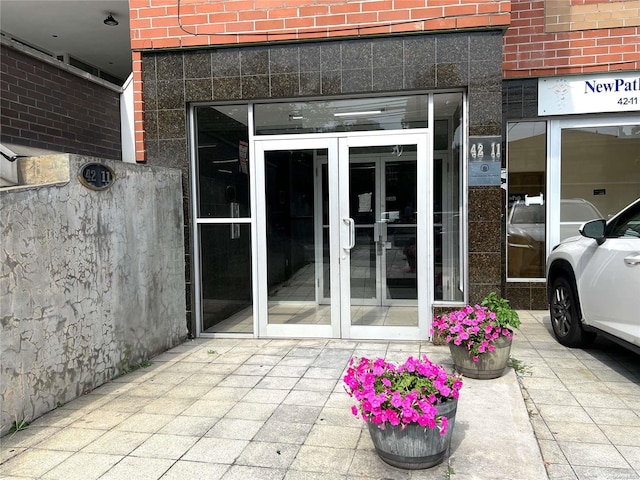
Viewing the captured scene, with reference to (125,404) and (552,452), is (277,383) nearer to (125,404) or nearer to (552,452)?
(125,404)

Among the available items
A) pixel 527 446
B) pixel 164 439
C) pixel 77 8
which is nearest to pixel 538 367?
pixel 527 446

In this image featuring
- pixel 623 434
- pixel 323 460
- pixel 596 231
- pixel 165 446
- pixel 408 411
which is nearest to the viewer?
pixel 408 411

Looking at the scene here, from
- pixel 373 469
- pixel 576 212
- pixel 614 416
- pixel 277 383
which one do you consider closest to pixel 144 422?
pixel 277 383

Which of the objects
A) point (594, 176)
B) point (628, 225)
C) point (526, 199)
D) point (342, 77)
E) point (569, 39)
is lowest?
point (628, 225)

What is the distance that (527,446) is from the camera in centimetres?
307

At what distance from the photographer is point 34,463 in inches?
117

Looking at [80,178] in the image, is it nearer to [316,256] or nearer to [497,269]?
[316,256]

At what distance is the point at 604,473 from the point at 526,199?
4.86m

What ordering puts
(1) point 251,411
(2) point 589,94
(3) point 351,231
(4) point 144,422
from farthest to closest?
(2) point 589,94 → (3) point 351,231 → (1) point 251,411 → (4) point 144,422

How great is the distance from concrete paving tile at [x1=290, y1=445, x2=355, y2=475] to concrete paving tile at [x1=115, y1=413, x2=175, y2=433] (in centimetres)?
112

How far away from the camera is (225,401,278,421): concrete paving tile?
360 centimetres

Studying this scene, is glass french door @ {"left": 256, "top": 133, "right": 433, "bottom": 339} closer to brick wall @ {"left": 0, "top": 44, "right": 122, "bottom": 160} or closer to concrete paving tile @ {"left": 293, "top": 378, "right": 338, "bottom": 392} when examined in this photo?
concrete paving tile @ {"left": 293, "top": 378, "right": 338, "bottom": 392}

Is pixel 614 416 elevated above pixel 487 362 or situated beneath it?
situated beneath

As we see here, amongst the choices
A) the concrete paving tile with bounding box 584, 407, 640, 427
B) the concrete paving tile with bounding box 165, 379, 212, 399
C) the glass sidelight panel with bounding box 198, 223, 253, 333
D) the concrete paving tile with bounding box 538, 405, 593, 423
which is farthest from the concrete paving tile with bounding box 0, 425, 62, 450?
the concrete paving tile with bounding box 584, 407, 640, 427
